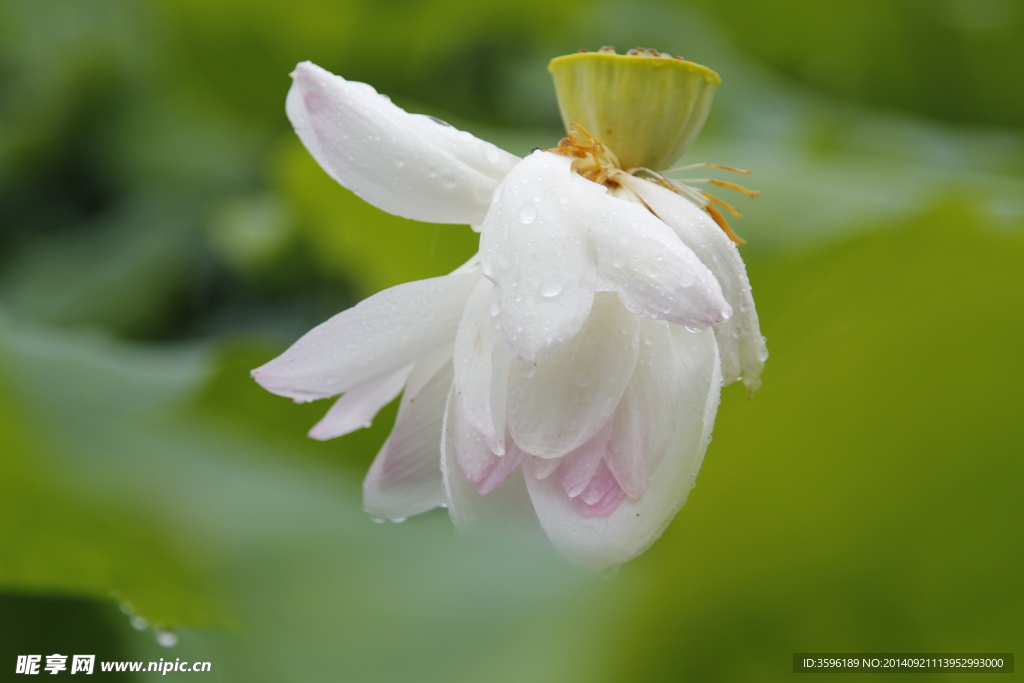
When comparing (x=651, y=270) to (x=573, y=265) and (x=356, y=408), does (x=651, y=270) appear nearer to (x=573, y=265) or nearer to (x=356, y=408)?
(x=573, y=265)

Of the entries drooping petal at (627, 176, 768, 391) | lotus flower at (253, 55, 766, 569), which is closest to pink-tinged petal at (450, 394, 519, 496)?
lotus flower at (253, 55, 766, 569)

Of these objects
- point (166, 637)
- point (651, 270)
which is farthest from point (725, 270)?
point (166, 637)

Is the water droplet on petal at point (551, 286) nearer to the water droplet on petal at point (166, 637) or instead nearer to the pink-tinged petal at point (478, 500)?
the pink-tinged petal at point (478, 500)

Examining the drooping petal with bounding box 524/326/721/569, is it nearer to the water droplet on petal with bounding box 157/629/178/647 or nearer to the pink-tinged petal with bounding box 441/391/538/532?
the pink-tinged petal with bounding box 441/391/538/532

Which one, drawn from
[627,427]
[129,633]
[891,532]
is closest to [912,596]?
[891,532]

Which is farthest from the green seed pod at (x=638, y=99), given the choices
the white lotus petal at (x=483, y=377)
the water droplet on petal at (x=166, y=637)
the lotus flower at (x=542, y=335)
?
the water droplet on petal at (x=166, y=637)

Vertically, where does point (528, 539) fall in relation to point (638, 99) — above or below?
below
